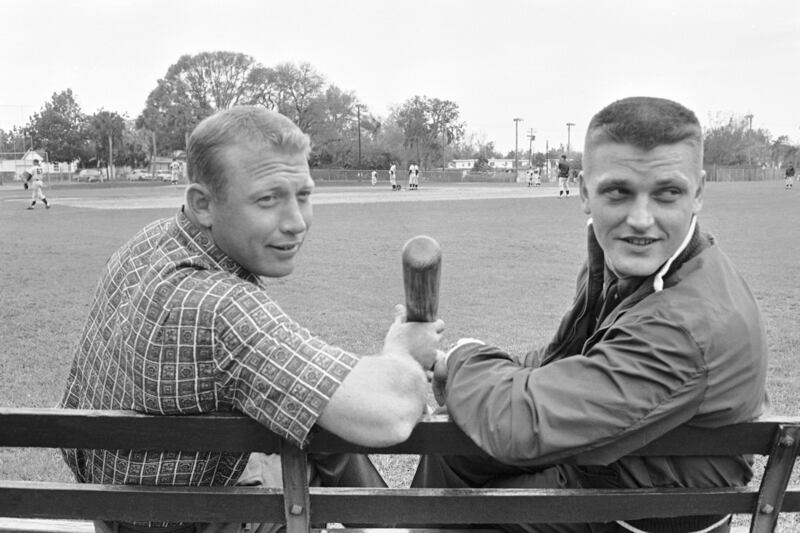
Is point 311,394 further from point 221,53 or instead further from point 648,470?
point 221,53

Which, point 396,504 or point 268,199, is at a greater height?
point 268,199

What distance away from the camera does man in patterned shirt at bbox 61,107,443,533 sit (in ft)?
5.92

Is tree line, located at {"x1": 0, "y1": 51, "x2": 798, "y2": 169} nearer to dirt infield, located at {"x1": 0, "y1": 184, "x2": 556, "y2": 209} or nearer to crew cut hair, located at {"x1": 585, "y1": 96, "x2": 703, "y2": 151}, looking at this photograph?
dirt infield, located at {"x1": 0, "y1": 184, "x2": 556, "y2": 209}

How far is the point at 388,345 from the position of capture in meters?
2.13

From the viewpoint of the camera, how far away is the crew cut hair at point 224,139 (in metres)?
2.14

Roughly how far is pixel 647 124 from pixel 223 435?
1.35 m

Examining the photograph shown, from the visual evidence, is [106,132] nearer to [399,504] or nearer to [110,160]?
[110,160]

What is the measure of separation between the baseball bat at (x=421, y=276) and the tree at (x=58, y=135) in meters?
→ 87.6

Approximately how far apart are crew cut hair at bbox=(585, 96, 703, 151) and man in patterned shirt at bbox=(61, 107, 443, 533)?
72 centimetres

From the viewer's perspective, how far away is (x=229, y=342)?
1854mm

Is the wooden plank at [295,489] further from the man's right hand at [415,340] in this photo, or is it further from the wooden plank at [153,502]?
the man's right hand at [415,340]

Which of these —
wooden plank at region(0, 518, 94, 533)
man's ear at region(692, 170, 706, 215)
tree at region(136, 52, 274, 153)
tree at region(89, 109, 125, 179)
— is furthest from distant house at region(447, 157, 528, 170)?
man's ear at region(692, 170, 706, 215)

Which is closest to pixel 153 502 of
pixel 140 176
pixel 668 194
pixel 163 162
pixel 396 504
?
pixel 396 504

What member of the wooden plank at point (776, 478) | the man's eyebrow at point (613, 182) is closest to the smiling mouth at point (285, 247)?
the man's eyebrow at point (613, 182)
